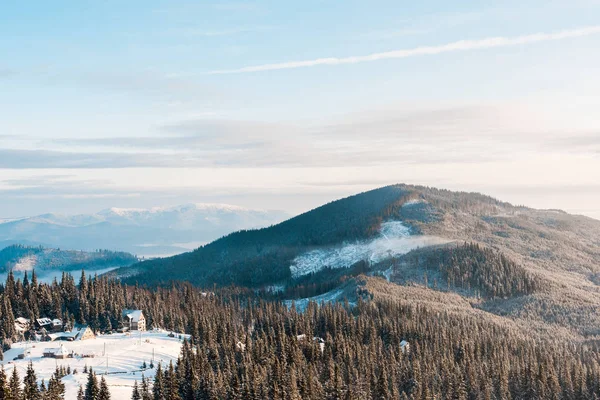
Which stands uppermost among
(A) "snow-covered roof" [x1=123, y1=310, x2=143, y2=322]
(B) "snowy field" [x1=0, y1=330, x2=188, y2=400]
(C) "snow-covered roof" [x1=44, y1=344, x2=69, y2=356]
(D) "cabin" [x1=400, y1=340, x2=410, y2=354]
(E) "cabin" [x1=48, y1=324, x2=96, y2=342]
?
(A) "snow-covered roof" [x1=123, y1=310, x2=143, y2=322]

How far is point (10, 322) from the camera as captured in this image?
6073 inches

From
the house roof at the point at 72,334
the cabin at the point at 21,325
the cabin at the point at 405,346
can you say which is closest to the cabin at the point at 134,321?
the house roof at the point at 72,334

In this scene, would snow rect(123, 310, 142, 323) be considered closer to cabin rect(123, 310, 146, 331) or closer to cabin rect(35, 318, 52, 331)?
cabin rect(123, 310, 146, 331)

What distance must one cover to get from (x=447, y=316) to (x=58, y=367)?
11694 centimetres

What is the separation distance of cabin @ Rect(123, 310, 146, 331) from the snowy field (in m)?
5.76

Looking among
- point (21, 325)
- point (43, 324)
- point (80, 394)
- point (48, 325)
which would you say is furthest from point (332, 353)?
point (21, 325)

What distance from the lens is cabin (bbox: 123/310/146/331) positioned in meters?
171

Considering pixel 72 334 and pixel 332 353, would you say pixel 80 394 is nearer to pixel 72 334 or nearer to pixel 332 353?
pixel 72 334

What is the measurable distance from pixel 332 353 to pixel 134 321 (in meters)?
56.8

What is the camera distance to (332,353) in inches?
5837

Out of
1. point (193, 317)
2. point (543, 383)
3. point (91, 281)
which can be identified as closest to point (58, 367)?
point (193, 317)

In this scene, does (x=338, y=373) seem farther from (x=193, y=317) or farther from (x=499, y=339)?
(x=499, y=339)

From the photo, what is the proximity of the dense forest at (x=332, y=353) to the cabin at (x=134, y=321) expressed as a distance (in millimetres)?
3261

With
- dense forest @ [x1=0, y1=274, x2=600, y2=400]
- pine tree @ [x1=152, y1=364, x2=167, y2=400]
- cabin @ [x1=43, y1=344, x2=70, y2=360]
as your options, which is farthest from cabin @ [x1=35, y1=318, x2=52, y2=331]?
pine tree @ [x1=152, y1=364, x2=167, y2=400]
